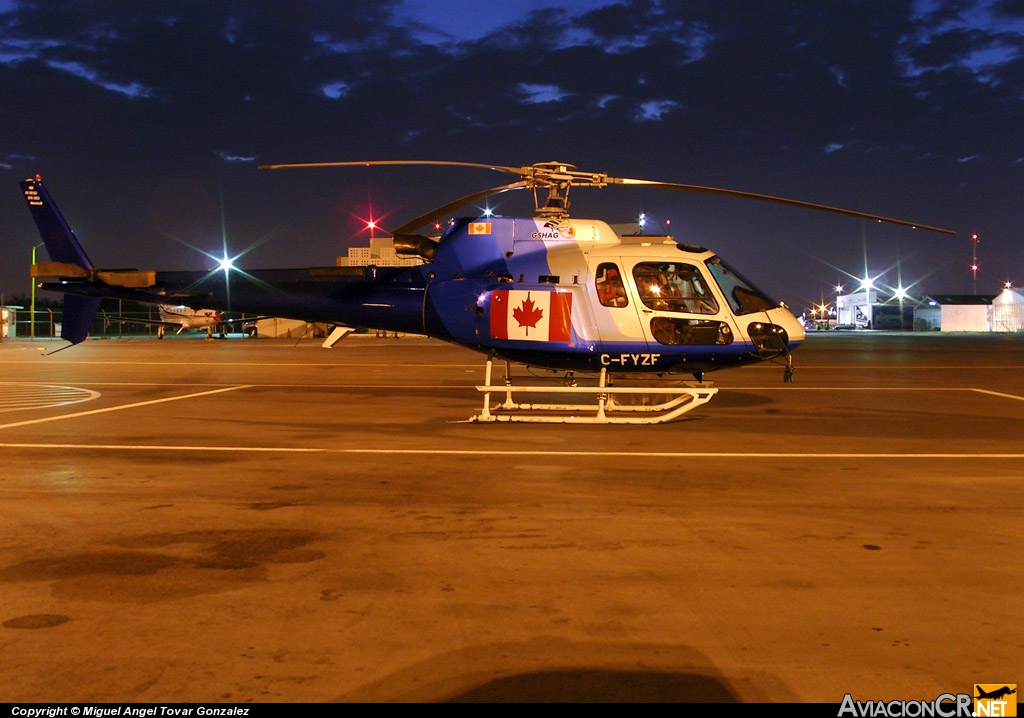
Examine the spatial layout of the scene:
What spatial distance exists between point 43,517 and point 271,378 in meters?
15.0

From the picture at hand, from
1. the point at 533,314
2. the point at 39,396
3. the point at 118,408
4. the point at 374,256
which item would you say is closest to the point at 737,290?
the point at 533,314

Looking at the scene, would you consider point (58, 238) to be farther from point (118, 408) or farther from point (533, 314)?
point (533, 314)

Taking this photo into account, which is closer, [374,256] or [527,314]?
[527,314]

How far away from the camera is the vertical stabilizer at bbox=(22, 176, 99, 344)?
16.1 m

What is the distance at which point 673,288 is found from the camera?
12.8 meters

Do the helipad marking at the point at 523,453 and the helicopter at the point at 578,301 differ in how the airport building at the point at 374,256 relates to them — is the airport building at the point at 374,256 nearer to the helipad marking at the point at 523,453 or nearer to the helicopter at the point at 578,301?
the helicopter at the point at 578,301

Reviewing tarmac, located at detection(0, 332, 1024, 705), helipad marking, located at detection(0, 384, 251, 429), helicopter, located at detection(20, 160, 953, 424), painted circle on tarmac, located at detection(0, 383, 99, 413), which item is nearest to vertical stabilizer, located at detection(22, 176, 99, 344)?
painted circle on tarmac, located at detection(0, 383, 99, 413)

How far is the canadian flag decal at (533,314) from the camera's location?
1291 cm

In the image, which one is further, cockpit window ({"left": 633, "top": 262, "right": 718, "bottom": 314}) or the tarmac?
cockpit window ({"left": 633, "top": 262, "right": 718, "bottom": 314})

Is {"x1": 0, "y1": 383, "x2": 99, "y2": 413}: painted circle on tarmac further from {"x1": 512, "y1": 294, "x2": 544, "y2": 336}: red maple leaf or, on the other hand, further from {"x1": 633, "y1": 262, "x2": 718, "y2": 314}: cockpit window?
{"x1": 633, "y1": 262, "x2": 718, "y2": 314}: cockpit window

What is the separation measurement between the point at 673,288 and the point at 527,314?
89.8 inches

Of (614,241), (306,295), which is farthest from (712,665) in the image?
(306,295)

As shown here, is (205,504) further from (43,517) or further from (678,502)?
(678,502)

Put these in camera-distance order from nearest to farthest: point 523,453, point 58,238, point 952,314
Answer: point 523,453, point 58,238, point 952,314
